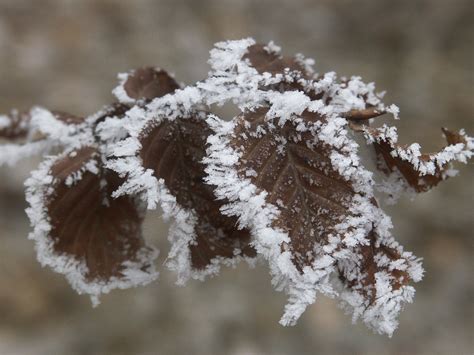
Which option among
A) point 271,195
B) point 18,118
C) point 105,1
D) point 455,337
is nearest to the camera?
point 271,195

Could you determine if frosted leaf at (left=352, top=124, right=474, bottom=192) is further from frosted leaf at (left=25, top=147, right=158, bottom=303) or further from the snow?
the snow

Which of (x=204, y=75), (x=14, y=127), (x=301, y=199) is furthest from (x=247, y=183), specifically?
(x=204, y=75)

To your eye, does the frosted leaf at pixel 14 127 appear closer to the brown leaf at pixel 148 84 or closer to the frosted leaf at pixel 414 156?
the brown leaf at pixel 148 84

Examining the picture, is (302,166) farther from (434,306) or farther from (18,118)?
(434,306)

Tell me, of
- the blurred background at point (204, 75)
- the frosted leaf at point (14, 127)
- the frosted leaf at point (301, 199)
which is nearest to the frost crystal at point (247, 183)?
the frosted leaf at point (301, 199)

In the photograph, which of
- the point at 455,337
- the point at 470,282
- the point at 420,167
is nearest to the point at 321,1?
the point at 470,282

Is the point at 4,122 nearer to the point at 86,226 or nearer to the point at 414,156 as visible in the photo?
the point at 86,226
